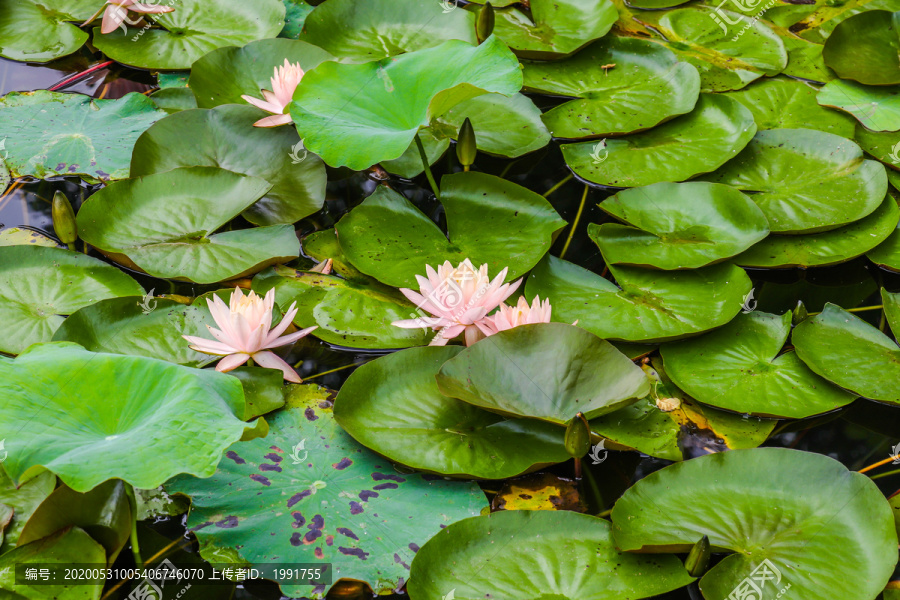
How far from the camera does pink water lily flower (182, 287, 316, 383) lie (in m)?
2.01

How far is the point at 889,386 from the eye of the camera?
6.92ft

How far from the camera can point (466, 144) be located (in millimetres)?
2729

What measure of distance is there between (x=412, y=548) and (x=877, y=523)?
117 cm

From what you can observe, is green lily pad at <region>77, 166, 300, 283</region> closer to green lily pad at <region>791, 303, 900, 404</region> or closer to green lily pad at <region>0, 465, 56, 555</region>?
green lily pad at <region>0, 465, 56, 555</region>

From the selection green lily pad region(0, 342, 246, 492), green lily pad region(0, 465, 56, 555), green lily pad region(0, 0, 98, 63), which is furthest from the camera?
green lily pad region(0, 0, 98, 63)

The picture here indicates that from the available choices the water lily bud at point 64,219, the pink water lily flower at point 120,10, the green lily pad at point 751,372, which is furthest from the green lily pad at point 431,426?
the pink water lily flower at point 120,10

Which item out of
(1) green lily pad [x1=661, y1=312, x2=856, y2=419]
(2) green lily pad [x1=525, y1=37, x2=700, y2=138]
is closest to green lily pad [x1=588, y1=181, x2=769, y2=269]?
(1) green lily pad [x1=661, y1=312, x2=856, y2=419]

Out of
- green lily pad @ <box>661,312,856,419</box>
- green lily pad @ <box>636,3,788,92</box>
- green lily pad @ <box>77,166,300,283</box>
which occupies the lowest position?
green lily pad @ <box>661,312,856,419</box>

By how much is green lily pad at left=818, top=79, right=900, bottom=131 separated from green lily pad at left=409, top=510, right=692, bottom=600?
8.26 feet

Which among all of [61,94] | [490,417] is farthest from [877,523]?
[61,94]

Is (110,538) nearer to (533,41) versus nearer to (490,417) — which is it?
(490,417)

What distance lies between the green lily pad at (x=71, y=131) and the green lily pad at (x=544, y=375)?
1.83m

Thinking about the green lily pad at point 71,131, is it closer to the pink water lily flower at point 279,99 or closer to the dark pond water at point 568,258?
the dark pond water at point 568,258

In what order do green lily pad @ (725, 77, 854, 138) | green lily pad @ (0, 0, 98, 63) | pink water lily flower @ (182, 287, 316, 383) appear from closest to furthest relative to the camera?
pink water lily flower @ (182, 287, 316, 383), green lily pad @ (725, 77, 854, 138), green lily pad @ (0, 0, 98, 63)
